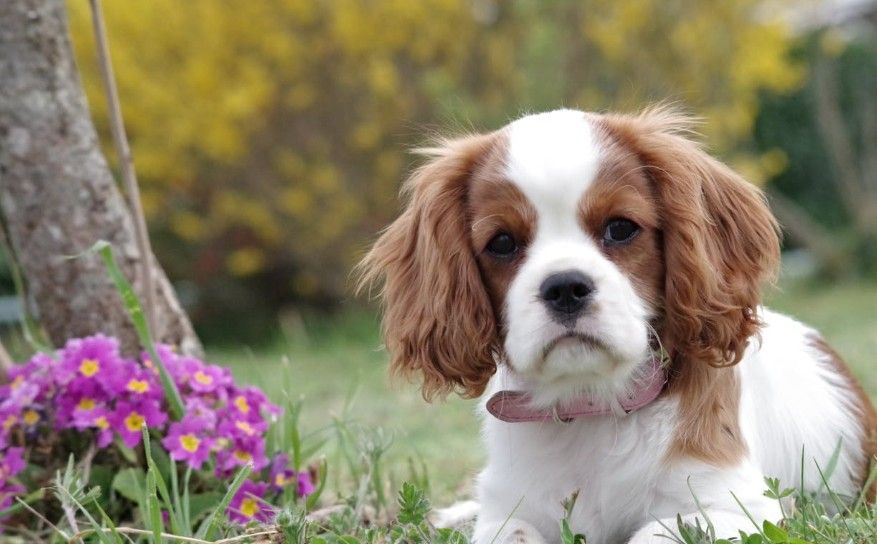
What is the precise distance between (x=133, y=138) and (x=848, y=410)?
34.6 ft

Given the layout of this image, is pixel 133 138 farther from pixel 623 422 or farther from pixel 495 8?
pixel 623 422

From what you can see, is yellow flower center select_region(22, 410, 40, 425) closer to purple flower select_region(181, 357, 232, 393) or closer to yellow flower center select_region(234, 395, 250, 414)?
purple flower select_region(181, 357, 232, 393)

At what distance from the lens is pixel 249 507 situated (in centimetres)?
340

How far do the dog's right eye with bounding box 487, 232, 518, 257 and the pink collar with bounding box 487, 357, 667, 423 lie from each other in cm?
39

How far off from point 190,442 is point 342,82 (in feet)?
28.6

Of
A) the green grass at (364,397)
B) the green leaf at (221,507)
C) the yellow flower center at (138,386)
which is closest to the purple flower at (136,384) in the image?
the yellow flower center at (138,386)

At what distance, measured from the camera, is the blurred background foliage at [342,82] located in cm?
1138

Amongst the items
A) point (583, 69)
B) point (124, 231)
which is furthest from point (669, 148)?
point (583, 69)

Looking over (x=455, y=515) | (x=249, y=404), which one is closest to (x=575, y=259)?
(x=455, y=515)

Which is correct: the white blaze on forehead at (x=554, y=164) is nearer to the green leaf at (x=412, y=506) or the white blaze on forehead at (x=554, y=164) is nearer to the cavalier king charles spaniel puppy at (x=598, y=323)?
the cavalier king charles spaniel puppy at (x=598, y=323)

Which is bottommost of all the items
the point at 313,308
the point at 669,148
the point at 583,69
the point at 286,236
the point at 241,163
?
the point at 313,308

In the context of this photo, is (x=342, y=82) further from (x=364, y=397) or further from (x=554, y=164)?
(x=554, y=164)

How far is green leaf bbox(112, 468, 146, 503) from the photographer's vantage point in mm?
3377

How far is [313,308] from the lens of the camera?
1373 cm
